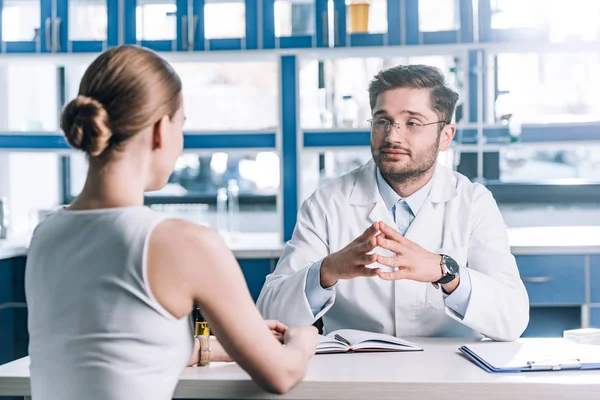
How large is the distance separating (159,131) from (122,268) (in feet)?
0.72

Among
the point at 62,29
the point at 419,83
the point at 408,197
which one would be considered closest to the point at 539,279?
the point at 408,197

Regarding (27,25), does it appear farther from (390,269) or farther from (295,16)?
(390,269)

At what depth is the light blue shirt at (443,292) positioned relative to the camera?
5.89 feet

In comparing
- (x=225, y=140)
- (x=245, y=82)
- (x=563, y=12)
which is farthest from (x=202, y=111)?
(x=563, y=12)

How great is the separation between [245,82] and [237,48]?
2.65 feet

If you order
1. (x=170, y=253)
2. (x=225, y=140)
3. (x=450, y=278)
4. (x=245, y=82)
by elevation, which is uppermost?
(x=245, y=82)

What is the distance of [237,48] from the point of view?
3748 millimetres

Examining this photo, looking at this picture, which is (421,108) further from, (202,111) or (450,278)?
(202,111)

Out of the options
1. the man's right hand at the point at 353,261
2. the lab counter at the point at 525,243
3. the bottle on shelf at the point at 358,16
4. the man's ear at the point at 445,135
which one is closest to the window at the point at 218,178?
the lab counter at the point at 525,243

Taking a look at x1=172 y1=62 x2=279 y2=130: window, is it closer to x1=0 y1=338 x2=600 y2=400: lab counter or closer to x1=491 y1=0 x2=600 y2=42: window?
x1=491 y1=0 x2=600 y2=42: window

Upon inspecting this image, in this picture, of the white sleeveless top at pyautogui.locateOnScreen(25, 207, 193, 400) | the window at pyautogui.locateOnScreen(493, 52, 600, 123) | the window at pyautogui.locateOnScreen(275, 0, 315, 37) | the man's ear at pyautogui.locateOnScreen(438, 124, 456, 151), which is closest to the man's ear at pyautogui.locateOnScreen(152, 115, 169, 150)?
the white sleeveless top at pyautogui.locateOnScreen(25, 207, 193, 400)

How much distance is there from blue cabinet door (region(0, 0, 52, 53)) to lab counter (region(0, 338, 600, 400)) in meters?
2.67

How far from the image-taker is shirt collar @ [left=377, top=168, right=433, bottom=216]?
7.08ft

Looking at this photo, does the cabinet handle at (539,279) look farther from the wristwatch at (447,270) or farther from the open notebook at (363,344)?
the open notebook at (363,344)
